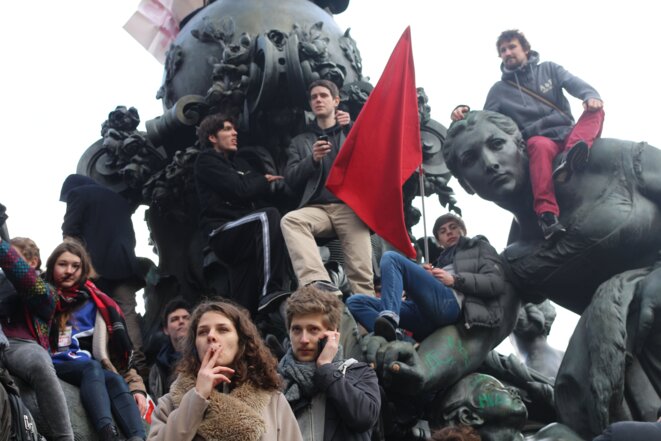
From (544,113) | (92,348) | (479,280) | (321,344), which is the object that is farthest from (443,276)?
(321,344)

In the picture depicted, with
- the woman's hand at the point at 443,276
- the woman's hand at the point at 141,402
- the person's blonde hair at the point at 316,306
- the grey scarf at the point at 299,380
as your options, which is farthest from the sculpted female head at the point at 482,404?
the grey scarf at the point at 299,380

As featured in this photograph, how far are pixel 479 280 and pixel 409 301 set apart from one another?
0.59m

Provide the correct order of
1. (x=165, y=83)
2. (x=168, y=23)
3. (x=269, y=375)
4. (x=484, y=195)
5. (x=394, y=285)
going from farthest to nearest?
(x=168, y=23), (x=165, y=83), (x=484, y=195), (x=394, y=285), (x=269, y=375)

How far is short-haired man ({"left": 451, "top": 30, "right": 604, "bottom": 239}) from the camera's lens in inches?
429

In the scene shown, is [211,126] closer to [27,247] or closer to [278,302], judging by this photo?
[278,302]

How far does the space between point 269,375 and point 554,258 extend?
4.97m

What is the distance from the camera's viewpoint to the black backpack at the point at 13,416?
7.20 m

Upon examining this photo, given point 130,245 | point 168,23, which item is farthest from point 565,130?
point 168,23

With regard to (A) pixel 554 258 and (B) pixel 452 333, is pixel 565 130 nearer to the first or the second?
(A) pixel 554 258

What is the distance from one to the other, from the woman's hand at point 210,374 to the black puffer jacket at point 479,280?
4.41 metres

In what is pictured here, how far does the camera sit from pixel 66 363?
335 inches

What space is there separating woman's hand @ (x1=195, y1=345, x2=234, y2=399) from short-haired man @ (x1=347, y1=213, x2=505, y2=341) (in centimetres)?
352

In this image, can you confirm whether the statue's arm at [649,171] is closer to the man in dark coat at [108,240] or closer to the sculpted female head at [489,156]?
the sculpted female head at [489,156]

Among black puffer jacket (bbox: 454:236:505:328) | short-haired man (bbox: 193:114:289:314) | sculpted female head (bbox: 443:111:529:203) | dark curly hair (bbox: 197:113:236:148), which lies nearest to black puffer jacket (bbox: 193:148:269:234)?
short-haired man (bbox: 193:114:289:314)
